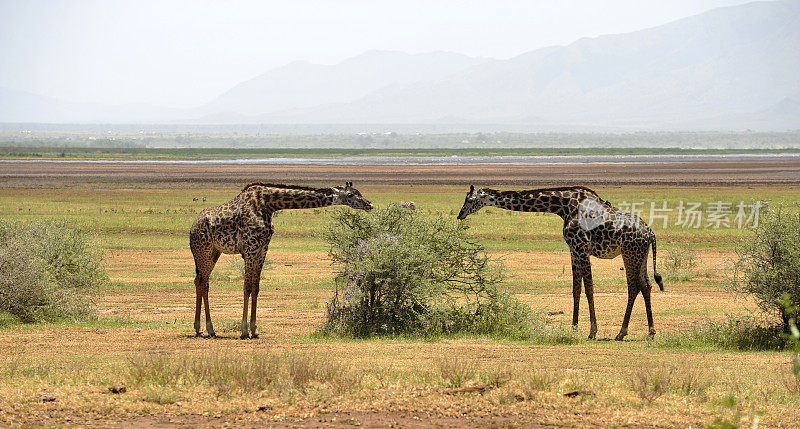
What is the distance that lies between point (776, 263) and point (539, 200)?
177 inches

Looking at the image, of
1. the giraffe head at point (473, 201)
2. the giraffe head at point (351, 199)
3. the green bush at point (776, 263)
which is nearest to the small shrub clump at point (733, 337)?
the green bush at point (776, 263)

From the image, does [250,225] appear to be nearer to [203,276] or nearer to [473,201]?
[203,276]

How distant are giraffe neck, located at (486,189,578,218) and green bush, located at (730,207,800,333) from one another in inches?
130

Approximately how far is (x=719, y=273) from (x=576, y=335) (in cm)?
1451

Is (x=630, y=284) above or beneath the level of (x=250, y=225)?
beneath

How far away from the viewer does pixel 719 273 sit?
28.3m

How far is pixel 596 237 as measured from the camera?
16391 mm

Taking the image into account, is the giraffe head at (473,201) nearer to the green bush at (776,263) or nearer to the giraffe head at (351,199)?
the giraffe head at (351,199)

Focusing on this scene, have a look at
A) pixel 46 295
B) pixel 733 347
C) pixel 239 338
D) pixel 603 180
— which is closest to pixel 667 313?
pixel 733 347

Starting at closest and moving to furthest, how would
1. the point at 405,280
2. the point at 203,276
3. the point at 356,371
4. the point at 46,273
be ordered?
the point at 356,371 < the point at 405,280 < the point at 203,276 < the point at 46,273

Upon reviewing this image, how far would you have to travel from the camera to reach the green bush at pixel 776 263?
1524cm

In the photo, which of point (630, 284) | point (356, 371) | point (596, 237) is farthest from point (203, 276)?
point (630, 284)

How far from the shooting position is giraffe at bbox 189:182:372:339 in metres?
15.7

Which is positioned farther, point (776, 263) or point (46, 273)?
point (46, 273)
